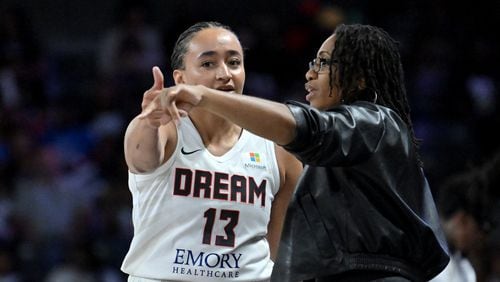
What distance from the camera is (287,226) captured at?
11.0 feet

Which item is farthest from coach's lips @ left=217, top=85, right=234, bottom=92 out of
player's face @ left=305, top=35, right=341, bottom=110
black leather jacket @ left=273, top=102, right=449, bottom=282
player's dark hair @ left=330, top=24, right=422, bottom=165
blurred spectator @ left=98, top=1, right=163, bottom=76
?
blurred spectator @ left=98, top=1, right=163, bottom=76

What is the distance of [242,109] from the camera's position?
9.65 feet

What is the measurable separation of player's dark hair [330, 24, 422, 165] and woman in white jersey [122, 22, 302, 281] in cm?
90

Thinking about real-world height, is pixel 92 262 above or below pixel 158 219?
below

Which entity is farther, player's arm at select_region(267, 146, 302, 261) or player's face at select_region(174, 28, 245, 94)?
player's arm at select_region(267, 146, 302, 261)

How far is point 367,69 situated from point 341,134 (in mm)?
406

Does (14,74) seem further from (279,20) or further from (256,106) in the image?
(256,106)

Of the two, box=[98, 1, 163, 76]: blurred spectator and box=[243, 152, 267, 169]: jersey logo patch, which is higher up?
box=[243, 152, 267, 169]: jersey logo patch

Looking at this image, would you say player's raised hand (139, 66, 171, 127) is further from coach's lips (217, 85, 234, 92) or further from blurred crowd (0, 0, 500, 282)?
blurred crowd (0, 0, 500, 282)

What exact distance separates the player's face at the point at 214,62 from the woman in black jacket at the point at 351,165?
0.83 m

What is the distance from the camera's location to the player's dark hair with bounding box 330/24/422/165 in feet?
11.1

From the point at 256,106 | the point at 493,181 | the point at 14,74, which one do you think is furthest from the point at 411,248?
the point at 14,74

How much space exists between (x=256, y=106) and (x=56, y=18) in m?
7.27

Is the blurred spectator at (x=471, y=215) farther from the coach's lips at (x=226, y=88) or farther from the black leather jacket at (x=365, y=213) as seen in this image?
the black leather jacket at (x=365, y=213)
